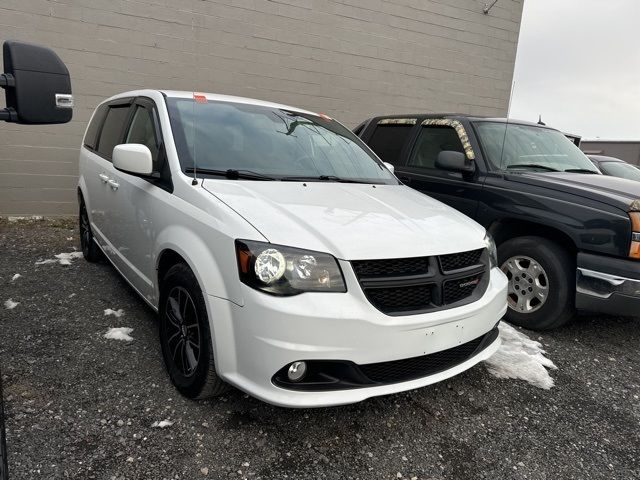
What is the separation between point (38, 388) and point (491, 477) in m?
2.39

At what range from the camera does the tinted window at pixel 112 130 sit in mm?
3695

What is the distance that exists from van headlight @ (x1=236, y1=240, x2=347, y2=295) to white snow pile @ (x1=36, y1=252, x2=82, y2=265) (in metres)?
3.55

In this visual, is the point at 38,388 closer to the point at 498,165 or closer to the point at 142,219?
the point at 142,219

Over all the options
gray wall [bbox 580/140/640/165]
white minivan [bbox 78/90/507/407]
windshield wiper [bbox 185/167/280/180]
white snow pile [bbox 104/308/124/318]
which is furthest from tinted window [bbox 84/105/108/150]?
gray wall [bbox 580/140/640/165]

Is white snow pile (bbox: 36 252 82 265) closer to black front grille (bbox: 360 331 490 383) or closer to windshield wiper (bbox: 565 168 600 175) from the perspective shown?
black front grille (bbox: 360 331 490 383)

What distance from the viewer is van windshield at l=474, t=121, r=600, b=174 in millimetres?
4172

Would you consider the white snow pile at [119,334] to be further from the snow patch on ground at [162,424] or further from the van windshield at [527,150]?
the van windshield at [527,150]

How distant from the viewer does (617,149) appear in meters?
19.5

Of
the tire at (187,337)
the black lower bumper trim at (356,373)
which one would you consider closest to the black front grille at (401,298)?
the black lower bumper trim at (356,373)

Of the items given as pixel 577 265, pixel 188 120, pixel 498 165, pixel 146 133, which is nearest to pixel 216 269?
pixel 188 120

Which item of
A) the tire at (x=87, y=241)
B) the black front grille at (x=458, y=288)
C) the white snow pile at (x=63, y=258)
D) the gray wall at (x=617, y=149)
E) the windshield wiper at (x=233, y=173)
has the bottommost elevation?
the white snow pile at (x=63, y=258)

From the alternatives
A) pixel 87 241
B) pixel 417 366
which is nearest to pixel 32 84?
pixel 417 366

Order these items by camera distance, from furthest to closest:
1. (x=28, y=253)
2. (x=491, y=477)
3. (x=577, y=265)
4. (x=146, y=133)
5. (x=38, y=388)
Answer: (x=28, y=253)
(x=577, y=265)
(x=146, y=133)
(x=38, y=388)
(x=491, y=477)

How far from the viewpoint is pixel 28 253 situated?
16.4ft
